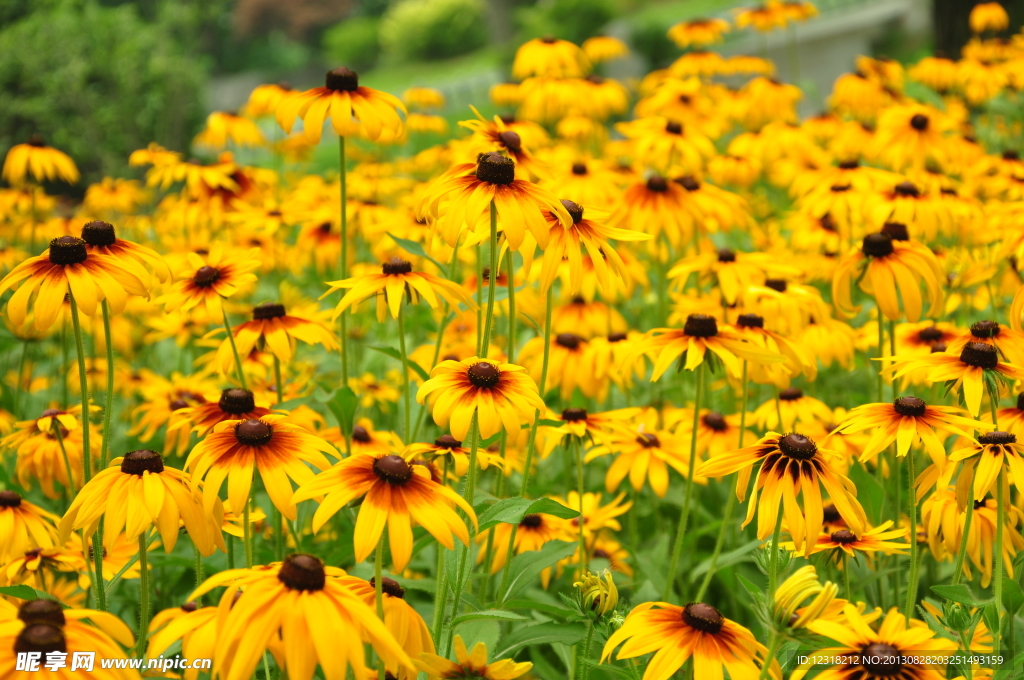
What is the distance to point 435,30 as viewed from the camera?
2942 cm

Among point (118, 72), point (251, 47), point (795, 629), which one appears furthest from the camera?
point (251, 47)

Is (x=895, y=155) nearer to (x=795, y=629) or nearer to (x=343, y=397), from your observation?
(x=343, y=397)

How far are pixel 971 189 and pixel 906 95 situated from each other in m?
1.55

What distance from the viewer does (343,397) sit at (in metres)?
2.13

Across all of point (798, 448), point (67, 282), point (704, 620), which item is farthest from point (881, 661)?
point (67, 282)

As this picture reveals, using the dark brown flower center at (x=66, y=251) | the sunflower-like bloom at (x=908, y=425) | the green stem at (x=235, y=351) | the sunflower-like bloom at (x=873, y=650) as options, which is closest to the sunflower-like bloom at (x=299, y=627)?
the sunflower-like bloom at (x=873, y=650)

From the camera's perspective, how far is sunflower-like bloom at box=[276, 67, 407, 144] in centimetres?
206

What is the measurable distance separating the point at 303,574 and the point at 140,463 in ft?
1.59

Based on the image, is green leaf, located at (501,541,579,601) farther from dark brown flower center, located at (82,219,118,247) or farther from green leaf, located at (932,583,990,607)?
dark brown flower center, located at (82,219,118,247)

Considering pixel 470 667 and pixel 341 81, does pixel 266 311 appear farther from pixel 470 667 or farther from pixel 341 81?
pixel 470 667

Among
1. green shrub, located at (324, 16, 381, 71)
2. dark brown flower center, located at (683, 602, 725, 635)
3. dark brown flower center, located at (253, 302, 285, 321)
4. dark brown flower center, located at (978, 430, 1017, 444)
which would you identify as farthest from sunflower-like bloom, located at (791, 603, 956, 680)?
green shrub, located at (324, 16, 381, 71)

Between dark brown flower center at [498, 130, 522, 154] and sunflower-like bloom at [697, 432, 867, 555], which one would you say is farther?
dark brown flower center at [498, 130, 522, 154]

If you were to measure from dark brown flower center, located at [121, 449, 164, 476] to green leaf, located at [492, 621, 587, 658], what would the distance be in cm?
69

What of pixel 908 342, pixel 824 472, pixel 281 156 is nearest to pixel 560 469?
pixel 908 342
